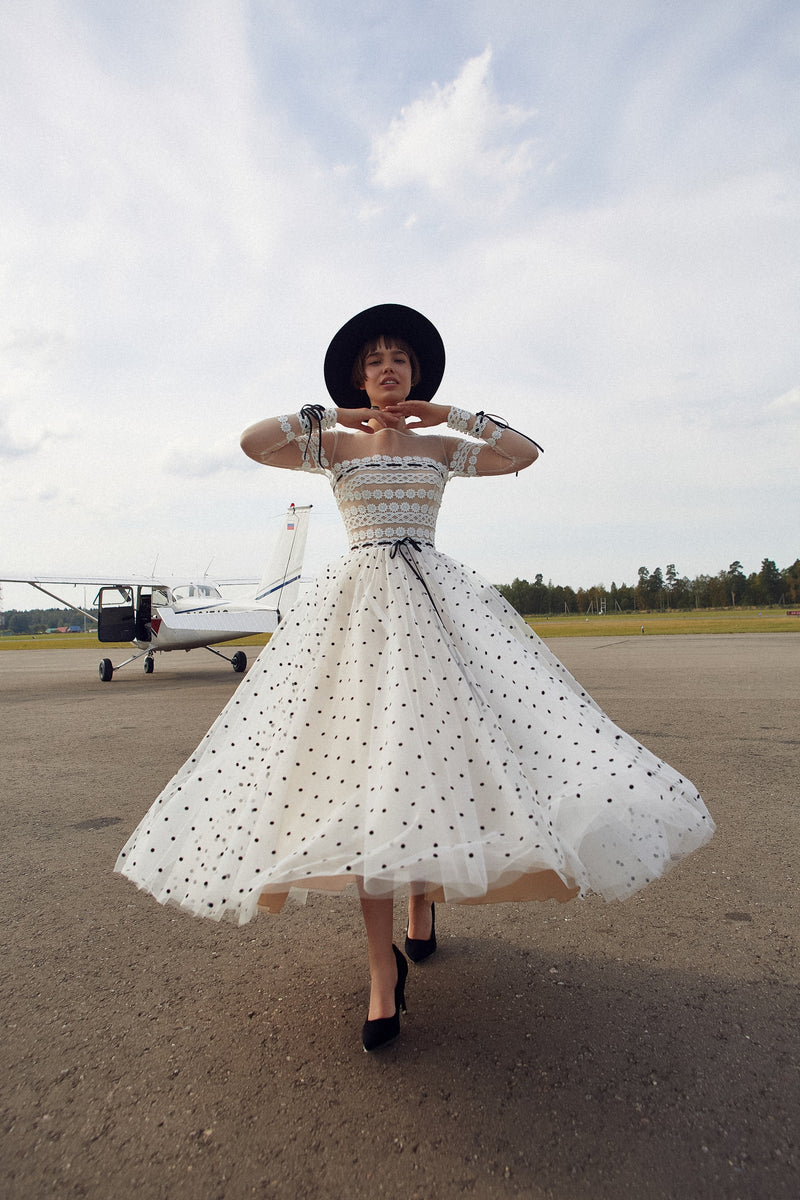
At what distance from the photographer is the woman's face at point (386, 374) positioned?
2.78 metres

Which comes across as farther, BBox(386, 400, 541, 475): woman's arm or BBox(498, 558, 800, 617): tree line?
BBox(498, 558, 800, 617): tree line

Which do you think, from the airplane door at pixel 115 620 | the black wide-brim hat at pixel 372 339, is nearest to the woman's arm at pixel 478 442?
the black wide-brim hat at pixel 372 339

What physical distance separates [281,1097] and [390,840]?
2.49ft

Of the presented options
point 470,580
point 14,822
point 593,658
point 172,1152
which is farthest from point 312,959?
point 593,658

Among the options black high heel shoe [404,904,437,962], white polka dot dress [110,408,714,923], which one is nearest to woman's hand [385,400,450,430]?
white polka dot dress [110,408,714,923]

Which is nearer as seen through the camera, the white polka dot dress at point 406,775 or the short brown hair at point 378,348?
the white polka dot dress at point 406,775

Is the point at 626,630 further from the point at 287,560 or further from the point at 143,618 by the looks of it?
the point at 143,618

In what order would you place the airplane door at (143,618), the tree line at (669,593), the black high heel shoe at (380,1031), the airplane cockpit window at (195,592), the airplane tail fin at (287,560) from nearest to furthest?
the black high heel shoe at (380,1031)
the airplane door at (143,618)
the airplane cockpit window at (195,592)
the airplane tail fin at (287,560)
the tree line at (669,593)

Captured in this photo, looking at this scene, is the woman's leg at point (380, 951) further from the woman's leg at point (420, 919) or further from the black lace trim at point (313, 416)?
the black lace trim at point (313, 416)

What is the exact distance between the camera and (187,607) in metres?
16.6

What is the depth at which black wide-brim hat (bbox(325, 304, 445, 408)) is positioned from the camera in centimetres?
295

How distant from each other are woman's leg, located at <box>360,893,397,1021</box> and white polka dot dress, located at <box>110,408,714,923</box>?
188 mm

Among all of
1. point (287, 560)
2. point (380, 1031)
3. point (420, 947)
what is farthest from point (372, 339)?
point (287, 560)

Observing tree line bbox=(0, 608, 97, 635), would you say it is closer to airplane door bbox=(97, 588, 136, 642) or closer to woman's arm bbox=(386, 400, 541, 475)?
airplane door bbox=(97, 588, 136, 642)
